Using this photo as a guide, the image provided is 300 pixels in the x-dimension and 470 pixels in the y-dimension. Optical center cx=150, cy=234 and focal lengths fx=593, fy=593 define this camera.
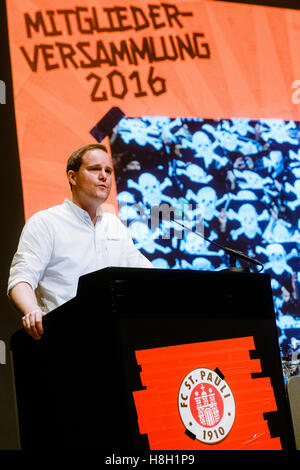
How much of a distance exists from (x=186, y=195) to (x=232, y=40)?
1.00 metres

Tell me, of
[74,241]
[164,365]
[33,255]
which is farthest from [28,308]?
[164,365]

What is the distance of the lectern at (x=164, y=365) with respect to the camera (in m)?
1.21

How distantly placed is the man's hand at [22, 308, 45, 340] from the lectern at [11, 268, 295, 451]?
0.02 m

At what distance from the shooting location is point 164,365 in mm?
1258

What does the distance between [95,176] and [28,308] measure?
1.94 feet

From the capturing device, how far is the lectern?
121 centimetres

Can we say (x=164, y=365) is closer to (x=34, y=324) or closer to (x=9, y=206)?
(x=34, y=324)

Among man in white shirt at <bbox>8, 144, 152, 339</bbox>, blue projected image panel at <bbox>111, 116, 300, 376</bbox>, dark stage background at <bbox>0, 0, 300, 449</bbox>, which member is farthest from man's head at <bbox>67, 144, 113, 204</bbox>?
blue projected image panel at <bbox>111, 116, 300, 376</bbox>

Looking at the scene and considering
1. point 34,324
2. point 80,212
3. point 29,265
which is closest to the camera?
point 34,324

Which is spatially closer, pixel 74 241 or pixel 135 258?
pixel 74 241

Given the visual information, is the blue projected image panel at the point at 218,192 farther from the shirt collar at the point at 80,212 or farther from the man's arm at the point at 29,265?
the man's arm at the point at 29,265

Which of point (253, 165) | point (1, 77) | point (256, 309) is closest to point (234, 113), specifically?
point (253, 165)
